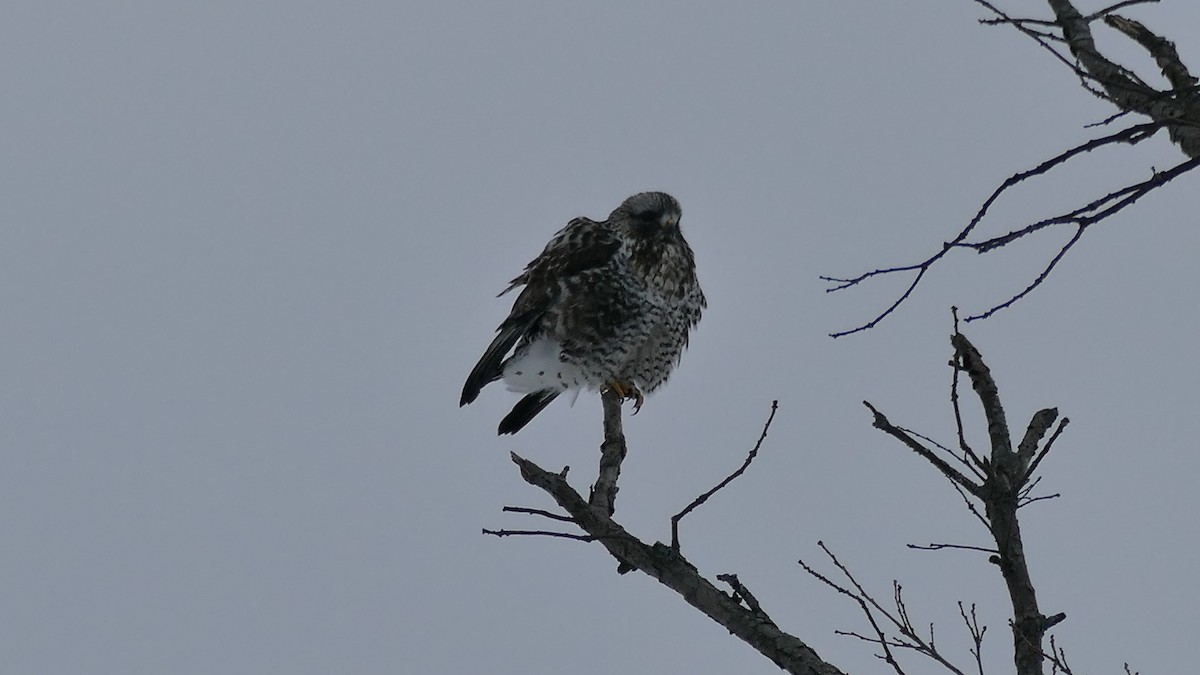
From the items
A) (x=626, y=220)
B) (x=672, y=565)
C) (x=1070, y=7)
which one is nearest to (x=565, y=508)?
(x=672, y=565)

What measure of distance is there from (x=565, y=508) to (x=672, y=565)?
640 millimetres

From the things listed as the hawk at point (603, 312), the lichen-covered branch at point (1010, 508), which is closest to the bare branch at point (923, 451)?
the lichen-covered branch at point (1010, 508)

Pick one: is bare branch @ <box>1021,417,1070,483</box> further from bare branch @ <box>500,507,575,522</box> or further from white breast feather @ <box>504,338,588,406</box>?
white breast feather @ <box>504,338,588,406</box>

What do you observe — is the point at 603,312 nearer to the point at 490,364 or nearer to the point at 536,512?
the point at 490,364

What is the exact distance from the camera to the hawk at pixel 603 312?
784 cm

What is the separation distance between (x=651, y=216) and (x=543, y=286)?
79 centimetres

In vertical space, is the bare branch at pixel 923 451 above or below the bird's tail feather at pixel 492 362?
below

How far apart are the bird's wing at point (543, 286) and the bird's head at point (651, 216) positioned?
135 millimetres

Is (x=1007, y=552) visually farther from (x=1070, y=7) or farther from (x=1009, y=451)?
(x=1070, y=7)

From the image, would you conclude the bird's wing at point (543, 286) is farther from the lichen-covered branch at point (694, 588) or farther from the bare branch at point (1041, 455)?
the bare branch at point (1041, 455)

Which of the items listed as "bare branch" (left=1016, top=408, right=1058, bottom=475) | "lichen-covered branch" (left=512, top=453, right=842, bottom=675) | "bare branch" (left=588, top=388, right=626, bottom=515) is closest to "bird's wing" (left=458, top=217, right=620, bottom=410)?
"bare branch" (left=588, top=388, right=626, bottom=515)

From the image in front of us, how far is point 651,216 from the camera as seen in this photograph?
26.7 feet

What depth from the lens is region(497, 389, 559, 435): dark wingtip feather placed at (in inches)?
327

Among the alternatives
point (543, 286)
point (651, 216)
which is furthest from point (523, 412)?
point (651, 216)
